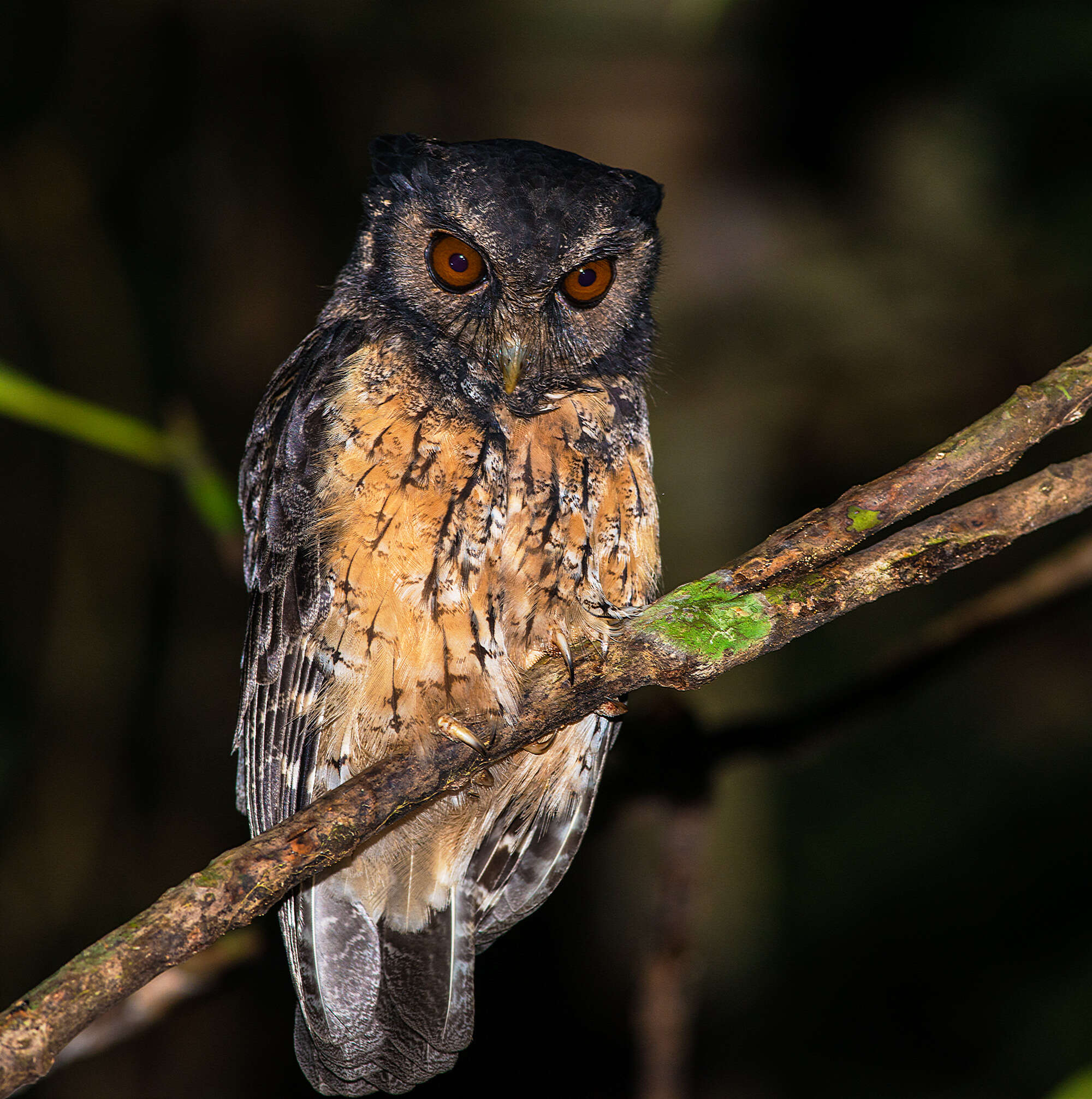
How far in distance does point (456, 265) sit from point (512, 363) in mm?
242

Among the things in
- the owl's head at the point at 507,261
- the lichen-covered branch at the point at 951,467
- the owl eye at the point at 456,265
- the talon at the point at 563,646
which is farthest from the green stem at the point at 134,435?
the lichen-covered branch at the point at 951,467

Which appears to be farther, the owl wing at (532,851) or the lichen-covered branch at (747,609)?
the owl wing at (532,851)

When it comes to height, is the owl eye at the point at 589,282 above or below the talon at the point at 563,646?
above

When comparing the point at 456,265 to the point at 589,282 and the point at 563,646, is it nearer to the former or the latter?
the point at 589,282

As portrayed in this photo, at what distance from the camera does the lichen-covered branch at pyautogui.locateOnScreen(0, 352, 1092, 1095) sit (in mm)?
1256

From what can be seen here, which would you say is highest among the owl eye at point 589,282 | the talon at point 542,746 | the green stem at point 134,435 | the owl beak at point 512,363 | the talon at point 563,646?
the owl eye at point 589,282

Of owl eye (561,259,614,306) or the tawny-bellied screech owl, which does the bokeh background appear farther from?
owl eye (561,259,614,306)

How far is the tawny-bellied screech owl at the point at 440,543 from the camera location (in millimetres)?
1875

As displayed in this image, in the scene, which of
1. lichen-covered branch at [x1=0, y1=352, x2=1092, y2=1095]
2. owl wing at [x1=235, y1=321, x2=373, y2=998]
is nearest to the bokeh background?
owl wing at [x1=235, y1=321, x2=373, y2=998]

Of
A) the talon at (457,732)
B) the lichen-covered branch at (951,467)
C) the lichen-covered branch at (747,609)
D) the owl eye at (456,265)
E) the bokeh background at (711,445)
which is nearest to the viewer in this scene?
the lichen-covered branch at (747,609)

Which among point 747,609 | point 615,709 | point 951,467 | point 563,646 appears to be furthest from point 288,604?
point 951,467

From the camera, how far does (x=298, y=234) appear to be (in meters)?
4.79

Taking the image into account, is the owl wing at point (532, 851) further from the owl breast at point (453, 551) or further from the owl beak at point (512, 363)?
the owl beak at point (512, 363)

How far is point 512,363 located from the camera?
192cm
